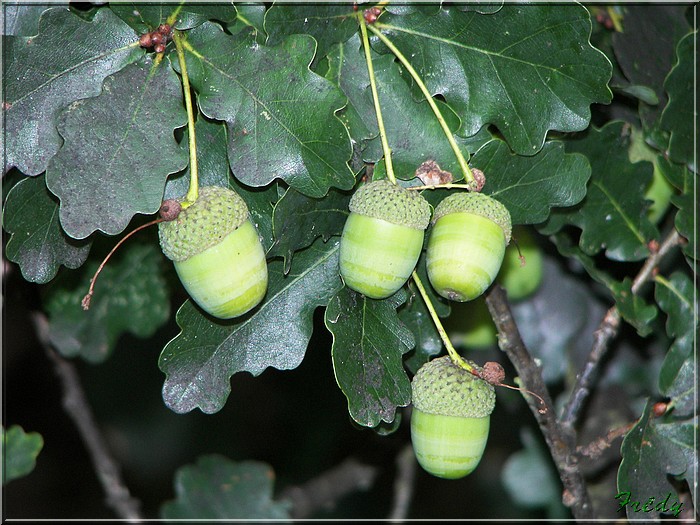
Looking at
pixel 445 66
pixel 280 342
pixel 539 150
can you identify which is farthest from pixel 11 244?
pixel 539 150

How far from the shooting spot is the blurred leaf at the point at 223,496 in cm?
222

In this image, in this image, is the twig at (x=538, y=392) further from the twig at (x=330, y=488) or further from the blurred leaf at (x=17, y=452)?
the blurred leaf at (x=17, y=452)

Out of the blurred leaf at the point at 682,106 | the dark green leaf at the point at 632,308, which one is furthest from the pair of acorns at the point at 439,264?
the blurred leaf at the point at 682,106

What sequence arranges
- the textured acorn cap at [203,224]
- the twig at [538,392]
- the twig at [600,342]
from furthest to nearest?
the twig at [600,342] → the twig at [538,392] → the textured acorn cap at [203,224]

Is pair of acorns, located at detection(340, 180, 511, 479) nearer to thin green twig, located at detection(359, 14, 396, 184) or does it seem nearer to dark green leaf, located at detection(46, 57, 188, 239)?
thin green twig, located at detection(359, 14, 396, 184)

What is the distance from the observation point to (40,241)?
1325 millimetres

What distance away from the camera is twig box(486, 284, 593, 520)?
152 centimetres

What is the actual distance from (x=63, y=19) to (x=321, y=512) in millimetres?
1811

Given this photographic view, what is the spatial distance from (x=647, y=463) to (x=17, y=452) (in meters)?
1.31

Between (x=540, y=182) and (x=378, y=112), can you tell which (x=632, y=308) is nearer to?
(x=540, y=182)

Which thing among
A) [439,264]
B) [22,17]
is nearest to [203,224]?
[439,264]

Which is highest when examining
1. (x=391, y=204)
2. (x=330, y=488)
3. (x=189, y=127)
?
(x=189, y=127)

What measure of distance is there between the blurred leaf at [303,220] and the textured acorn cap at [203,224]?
62mm

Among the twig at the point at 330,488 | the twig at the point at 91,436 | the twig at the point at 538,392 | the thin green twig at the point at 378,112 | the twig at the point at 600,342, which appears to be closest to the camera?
the thin green twig at the point at 378,112
